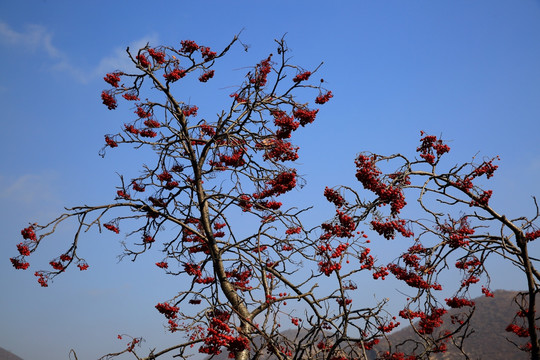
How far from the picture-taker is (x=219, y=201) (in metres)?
9.12

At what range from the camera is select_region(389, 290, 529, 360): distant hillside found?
133ft

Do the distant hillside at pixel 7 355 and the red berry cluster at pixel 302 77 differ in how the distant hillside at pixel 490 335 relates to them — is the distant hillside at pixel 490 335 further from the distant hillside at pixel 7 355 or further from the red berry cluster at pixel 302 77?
the distant hillside at pixel 7 355

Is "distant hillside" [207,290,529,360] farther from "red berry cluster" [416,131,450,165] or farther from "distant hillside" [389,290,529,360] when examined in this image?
"red berry cluster" [416,131,450,165]

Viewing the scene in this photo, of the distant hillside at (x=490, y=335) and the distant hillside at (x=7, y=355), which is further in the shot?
the distant hillside at (x=7, y=355)

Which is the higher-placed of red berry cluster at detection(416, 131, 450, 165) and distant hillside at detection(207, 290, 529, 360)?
distant hillside at detection(207, 290, 529, 360)

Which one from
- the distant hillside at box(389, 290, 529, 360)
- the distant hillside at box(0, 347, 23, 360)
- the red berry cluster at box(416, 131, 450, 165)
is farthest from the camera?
the distant hillside at box(0, 347, 23, 360)

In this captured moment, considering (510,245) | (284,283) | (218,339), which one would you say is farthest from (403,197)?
(218,339)

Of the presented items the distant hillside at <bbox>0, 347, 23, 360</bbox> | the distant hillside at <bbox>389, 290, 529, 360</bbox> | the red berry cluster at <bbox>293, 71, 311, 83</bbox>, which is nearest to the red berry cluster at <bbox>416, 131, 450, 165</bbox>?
the red berry cluster at <bbox>293, 71, 311, 83</bbox>

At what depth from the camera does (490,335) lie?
43562 mm

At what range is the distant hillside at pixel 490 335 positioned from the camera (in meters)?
40.6

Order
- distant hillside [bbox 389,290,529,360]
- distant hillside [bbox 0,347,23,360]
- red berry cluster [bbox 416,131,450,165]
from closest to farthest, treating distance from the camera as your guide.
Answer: red berry cluster [bbox 416,131,450,165]
distant hillside [bbox 389,290,529,360]
distant hillside [bbox 0,347,23,360]

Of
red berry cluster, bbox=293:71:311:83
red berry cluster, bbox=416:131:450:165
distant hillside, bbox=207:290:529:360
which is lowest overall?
red berry cluster, bbox=416:131:450:165

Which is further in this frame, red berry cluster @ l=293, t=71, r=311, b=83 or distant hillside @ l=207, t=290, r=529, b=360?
distant hillside @ l=207, t=290, r=529, b=360

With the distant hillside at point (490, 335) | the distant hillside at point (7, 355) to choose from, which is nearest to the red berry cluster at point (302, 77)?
the distant hillside at point (490, 335)
